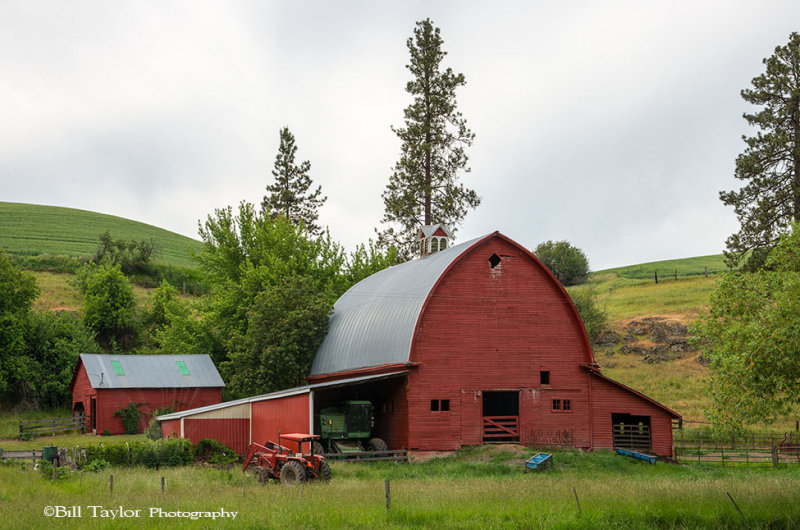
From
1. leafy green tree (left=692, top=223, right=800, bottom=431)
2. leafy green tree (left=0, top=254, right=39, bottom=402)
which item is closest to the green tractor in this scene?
leafy green tree (left=692, top=223, right=800, bottom=431)

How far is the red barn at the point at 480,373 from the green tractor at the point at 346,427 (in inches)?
29.5

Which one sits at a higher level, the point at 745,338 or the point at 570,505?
the point at 745,338

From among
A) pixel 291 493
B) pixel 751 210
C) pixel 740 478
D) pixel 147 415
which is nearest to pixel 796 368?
pixel 740 478

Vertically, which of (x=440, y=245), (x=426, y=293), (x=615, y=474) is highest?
(x=440, y=245)

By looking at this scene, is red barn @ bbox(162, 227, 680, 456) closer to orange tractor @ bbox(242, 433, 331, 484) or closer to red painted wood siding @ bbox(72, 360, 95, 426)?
orange tractor @ bbox(242, 433, 331, 484)

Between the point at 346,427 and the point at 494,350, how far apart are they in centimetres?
656

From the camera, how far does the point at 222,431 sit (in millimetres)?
32188

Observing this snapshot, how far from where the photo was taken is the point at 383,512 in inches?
640

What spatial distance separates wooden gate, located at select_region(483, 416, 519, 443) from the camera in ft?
99.5

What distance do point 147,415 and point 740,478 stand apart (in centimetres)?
2945

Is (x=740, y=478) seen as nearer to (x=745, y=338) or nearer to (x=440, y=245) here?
(x=745, y=338)

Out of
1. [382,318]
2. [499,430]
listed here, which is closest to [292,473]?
[499,430]

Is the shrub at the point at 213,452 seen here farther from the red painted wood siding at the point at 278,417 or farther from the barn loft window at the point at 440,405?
the barn loft window at the point at 440,405

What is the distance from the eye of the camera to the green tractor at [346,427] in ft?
96.3
